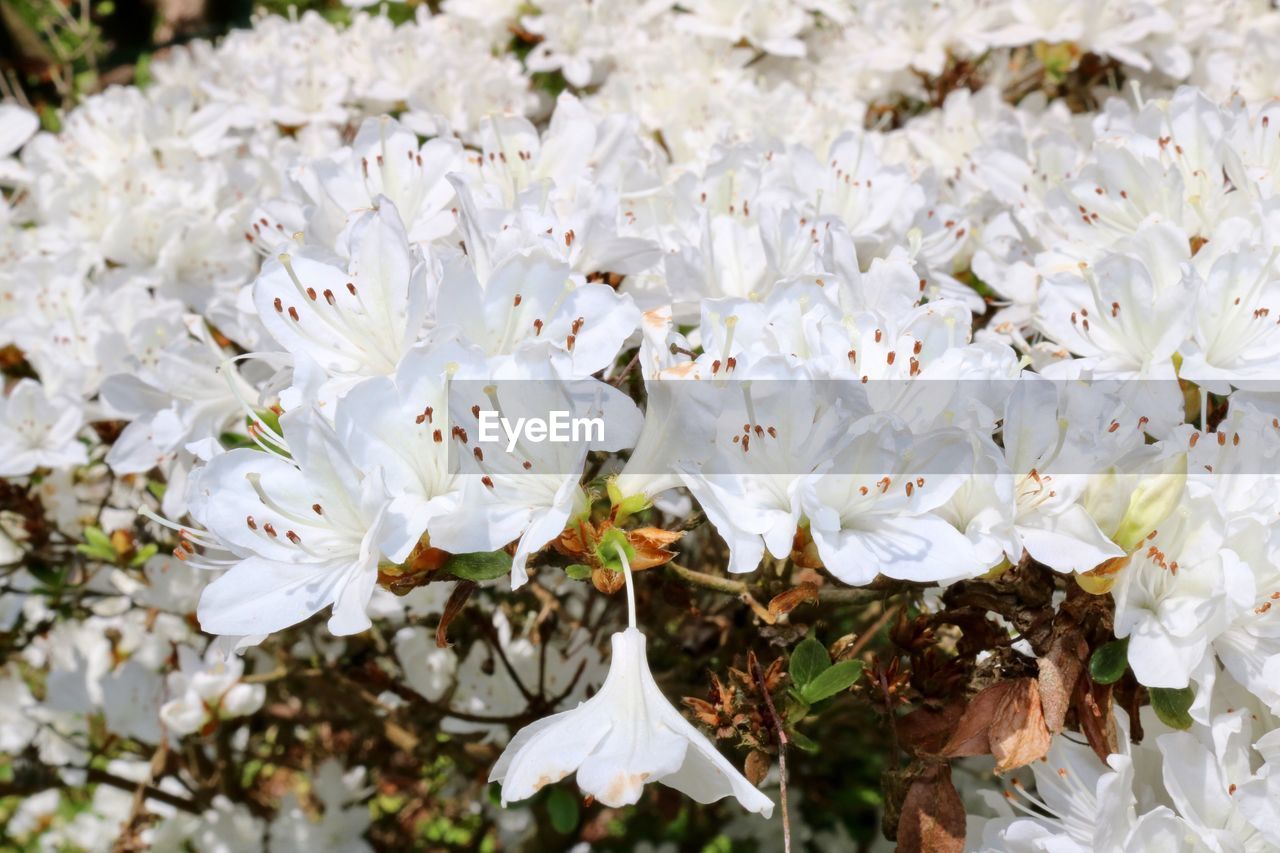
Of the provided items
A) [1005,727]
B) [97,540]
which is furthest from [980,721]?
[97,540]

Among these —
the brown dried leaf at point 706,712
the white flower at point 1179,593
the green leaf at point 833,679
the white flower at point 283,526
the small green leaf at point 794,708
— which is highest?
the white flower at point 283,526

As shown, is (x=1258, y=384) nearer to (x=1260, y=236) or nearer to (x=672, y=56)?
(x=1260, y=236)

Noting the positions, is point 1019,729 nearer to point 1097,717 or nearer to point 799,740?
point 1097,717

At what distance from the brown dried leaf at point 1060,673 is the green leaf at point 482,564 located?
0.64m

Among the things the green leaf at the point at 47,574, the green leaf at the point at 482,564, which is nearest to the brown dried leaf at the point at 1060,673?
the green leaf at the point at 482,564

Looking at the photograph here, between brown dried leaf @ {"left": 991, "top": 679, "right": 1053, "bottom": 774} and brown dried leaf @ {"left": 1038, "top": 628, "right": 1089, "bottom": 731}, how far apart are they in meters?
0.02

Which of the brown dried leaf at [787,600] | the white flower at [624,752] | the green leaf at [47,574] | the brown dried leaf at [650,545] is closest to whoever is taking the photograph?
the white flower at [624,752]

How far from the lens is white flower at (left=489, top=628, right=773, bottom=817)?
1.12 metres

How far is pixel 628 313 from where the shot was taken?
1312 millimetres

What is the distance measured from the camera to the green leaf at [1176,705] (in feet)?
4.23

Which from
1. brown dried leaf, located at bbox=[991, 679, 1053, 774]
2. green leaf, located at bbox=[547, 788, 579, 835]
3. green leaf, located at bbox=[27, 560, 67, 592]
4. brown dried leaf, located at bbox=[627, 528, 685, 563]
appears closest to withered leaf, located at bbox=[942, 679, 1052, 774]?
brown dried leaf, located at bbox=[991, 679, 1053, 774]

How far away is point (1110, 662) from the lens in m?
1.29

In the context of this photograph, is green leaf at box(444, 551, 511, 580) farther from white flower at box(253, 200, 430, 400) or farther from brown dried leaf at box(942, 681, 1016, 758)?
brown dried leaf at box(942, 681, 1016, 758)

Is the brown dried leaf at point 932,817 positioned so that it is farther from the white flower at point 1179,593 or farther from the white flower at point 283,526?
the white flower at point 283,526
